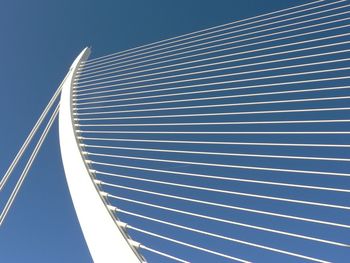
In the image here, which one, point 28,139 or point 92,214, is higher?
point 28,139

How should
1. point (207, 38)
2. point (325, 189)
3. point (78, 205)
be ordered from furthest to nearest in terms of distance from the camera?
point (207, 38)
point (78, 205)
point (325, 189)

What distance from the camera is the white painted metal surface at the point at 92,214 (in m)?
2.74

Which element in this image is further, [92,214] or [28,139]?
[28,139]

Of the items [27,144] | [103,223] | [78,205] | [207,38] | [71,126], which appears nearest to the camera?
[103,223]

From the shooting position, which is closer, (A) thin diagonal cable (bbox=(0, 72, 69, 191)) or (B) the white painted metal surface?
(B) the white painted metal surface

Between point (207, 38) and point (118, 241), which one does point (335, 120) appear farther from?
point (207, 38)

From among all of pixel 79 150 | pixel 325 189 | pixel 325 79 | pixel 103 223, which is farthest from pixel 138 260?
pixel 325 79

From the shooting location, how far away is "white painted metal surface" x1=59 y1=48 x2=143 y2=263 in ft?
9.00

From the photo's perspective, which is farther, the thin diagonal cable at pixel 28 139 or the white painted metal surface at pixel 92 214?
the thin diagonal cable at pixel 28 139

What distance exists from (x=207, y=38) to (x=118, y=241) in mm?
3567

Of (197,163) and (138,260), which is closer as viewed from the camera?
(138,260)

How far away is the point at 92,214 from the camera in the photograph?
10.5 feet

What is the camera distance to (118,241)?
2832 mm

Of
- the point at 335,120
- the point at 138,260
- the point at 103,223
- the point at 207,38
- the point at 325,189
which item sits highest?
the point at 207,38
